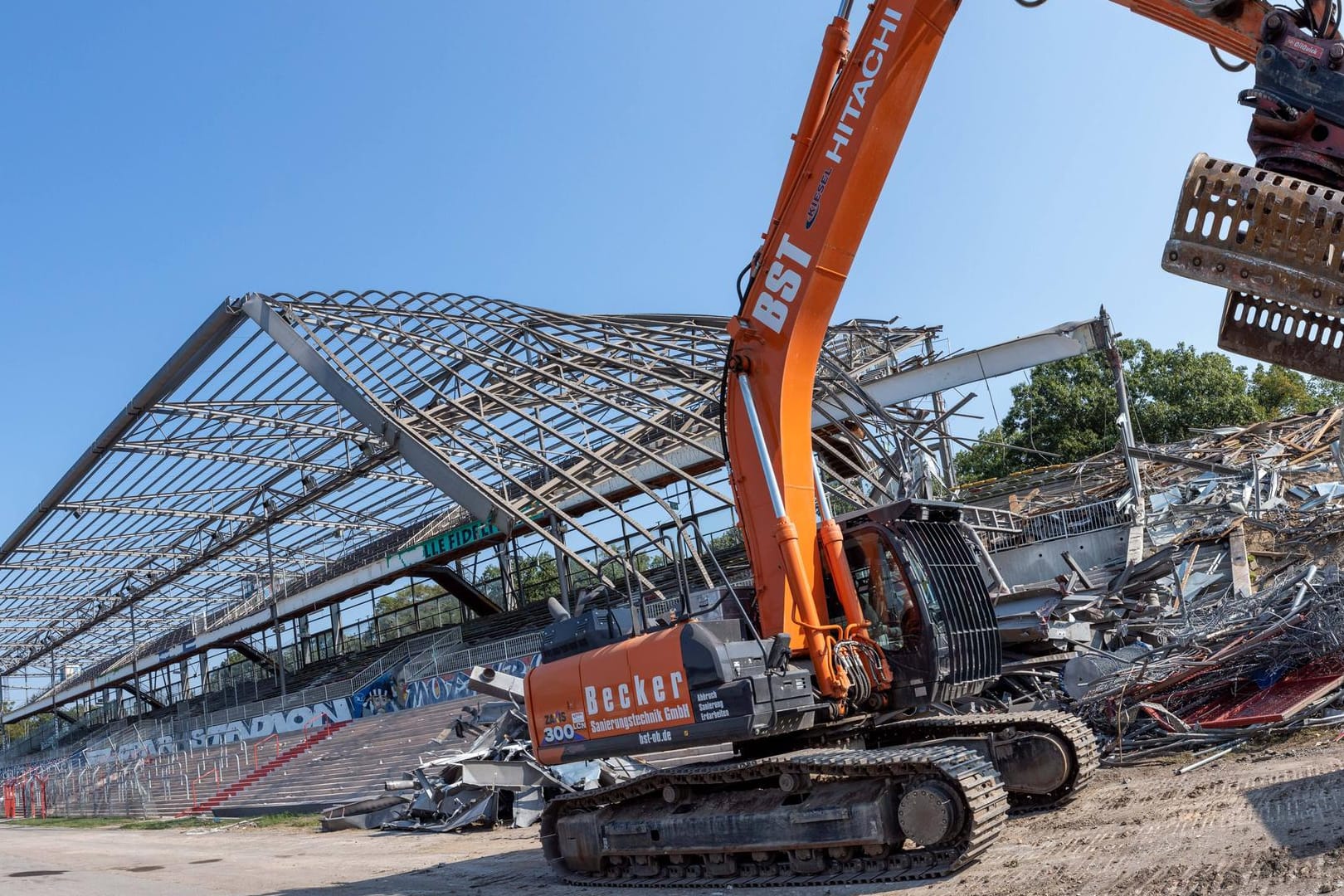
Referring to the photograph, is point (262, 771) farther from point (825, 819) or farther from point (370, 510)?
point (825, 819)

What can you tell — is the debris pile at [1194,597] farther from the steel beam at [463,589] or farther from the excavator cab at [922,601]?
the steel beam at [463,589]

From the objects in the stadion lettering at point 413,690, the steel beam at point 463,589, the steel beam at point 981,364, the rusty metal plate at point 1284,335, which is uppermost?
the steel beam at point 981,364

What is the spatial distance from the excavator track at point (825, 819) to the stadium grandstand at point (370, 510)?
1.66 m

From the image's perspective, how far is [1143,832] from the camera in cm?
761

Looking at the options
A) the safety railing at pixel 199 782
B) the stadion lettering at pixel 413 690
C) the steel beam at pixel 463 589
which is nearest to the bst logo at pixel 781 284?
the stadion lettering at pixel 413 690

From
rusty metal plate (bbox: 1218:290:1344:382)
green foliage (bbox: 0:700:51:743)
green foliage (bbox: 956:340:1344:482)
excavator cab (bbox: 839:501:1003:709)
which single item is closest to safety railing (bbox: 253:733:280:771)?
green foliage (bbox: 956:340:1344:482)

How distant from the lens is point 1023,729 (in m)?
9.41

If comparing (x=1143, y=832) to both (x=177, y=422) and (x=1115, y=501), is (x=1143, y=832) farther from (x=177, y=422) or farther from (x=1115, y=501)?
(x=177, y=422)

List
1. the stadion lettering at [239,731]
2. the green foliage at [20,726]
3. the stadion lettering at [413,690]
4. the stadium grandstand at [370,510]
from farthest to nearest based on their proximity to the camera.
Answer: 1. the green foliage at [20,726]
2. the stadion lettering at [239,731]
3. the stadion lettering at [413,690]
4. the stadium grandstand at [370,510]

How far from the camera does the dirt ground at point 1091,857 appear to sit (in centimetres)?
627

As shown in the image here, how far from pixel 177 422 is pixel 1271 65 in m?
29.7

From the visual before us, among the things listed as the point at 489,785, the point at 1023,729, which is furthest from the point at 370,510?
the point at 1023,729

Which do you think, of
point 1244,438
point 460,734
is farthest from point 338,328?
point 1244,438

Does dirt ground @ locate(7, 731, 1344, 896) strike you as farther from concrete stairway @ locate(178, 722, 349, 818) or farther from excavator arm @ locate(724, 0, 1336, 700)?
concrete stairway @ locate(178, 722, 349, 818)
